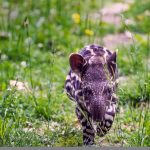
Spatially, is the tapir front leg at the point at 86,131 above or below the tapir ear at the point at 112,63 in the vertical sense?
below

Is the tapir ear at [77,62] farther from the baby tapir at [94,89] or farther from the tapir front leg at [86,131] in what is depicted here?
the tapir front leg at [86,131]

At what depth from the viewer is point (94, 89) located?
21.2 feet

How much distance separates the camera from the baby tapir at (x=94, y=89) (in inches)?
250

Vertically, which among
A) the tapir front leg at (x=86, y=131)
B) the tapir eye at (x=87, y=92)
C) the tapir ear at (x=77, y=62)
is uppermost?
the tapir ear at (x=77, y=62)

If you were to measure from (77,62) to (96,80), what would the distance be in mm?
338

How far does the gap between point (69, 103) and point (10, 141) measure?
1.95 meters

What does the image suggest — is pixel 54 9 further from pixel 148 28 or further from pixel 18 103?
pixel 18 103

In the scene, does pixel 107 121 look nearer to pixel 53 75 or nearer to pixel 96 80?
pixel 96 80

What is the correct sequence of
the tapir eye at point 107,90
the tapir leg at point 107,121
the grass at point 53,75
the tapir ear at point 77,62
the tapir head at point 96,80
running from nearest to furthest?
the tapir head at point 96,80
the tapir eye at point 107,90
the tapir leg at point 107,121
the tapir ear at point 77,62
the grass at point 53,75

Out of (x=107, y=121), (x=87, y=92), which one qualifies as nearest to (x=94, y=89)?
(x=87, y=92)

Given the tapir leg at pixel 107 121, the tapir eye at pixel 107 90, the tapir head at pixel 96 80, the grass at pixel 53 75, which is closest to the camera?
the tapir head at pixel 96 80

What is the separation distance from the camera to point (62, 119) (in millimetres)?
7805

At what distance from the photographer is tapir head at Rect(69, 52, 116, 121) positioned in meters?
6.30

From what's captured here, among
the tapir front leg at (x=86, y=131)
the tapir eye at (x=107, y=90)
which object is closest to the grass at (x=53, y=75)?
the tapir eye at (x=107, y=90)
